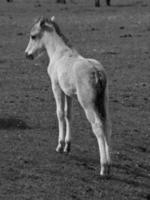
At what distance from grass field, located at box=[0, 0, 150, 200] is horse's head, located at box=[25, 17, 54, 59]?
4.82 feet

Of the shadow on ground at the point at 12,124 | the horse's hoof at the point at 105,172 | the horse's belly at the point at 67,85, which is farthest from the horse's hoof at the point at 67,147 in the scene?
the shadow on ground at the point at 12,124

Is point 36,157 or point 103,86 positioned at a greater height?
point 103,86

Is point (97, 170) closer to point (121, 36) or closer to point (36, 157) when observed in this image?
point (36, 157)

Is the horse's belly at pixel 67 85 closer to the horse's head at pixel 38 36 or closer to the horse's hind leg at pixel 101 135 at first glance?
the horse's hind leg at pixel 101 135

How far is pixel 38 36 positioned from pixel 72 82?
1.46 meters

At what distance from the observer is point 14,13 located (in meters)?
41.3

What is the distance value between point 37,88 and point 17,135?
527cm

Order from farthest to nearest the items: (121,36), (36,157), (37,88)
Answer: (121,36), (37,88), (36,157)

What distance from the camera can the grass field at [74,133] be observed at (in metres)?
9.00

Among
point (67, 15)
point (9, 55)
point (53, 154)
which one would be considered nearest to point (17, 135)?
point (53, 154)

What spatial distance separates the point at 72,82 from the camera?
9500mm

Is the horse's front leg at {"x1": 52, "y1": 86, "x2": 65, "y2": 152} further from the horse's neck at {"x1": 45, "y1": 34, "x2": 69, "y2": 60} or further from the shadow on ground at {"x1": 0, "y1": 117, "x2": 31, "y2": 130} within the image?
the shadow on ground at {"x1": 0, "y1": 117, "x2": 31, "y2": 130}

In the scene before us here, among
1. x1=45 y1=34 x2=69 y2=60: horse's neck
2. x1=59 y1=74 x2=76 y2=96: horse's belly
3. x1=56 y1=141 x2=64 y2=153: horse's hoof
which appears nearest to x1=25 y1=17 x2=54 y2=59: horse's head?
x1=45 y1=34 x2=69 y2=60: horse's neck

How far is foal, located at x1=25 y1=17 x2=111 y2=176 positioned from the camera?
9195mm
